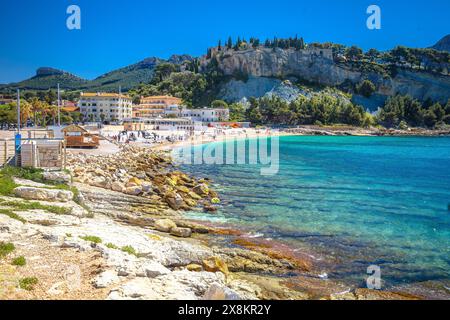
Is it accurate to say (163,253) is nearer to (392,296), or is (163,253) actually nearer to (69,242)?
(69,242)

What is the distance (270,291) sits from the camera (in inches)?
406

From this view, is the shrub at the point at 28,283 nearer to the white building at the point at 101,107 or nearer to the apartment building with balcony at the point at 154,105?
the white building at the point at 101,107

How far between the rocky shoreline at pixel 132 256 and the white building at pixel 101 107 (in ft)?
306

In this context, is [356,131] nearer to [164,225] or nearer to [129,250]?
[164,225]

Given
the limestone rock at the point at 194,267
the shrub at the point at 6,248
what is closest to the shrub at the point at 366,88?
the limestone rock at the point at 194,267

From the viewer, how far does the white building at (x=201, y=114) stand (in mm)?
106438

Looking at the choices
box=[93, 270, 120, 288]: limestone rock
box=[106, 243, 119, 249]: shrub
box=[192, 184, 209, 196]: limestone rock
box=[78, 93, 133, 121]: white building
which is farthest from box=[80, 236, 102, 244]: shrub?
box=[78, 93, 133, 121]: white building

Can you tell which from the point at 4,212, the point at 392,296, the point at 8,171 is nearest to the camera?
the point at 392,296

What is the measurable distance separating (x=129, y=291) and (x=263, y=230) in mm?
9626

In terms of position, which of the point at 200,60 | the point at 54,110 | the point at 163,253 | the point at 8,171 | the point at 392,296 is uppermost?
the point at 200,60

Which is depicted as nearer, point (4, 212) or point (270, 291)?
point (270, 291)

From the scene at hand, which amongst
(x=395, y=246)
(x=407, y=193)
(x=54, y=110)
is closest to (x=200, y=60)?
(x=54, y=110)

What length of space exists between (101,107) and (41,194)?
100197 mm

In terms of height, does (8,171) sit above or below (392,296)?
above
